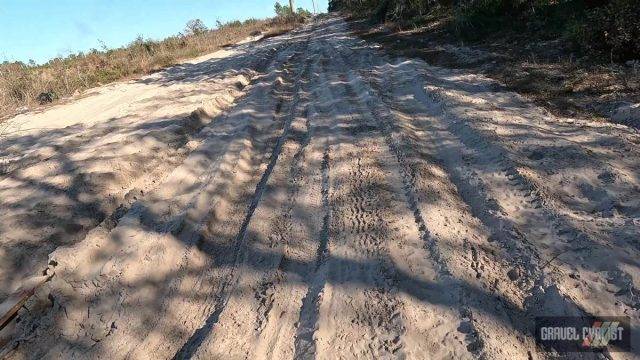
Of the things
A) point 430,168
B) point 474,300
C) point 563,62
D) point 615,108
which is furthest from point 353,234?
point 563,62

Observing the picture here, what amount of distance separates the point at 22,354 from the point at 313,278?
1.84 metres

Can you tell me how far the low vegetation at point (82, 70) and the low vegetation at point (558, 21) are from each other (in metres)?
9.59

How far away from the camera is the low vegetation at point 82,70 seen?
10420mm

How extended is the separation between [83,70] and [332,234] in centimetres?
1423

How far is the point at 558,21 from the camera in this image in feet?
26.3

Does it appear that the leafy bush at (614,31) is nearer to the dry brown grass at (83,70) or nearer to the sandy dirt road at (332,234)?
the sandy dirt road at (332,234)

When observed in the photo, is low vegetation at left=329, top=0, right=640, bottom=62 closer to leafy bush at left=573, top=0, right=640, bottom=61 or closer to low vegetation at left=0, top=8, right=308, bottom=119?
leafy bush at left=573, top=0, right=640, bottom=61

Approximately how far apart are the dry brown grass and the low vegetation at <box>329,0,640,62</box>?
9501 mm

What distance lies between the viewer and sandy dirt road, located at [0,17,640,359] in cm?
237

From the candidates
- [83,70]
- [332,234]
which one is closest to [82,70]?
[83,70]

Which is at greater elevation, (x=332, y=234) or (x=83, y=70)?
(x=83, y=70)

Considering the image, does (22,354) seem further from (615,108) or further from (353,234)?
(615,108)

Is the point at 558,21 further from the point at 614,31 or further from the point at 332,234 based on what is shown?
the point at 332,234

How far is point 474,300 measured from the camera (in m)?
2.41
